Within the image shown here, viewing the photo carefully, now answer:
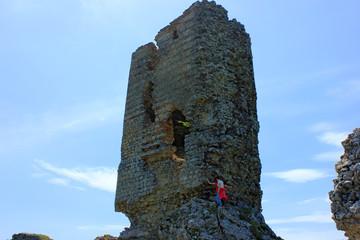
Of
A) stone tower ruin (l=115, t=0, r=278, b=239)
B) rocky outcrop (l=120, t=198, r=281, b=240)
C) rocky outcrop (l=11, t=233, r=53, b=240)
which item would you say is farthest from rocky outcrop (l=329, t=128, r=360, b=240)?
rocky outcrop (l=11, t=233, r=53, b=240)

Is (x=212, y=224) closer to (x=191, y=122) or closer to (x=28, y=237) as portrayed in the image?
(x=191, y=122)

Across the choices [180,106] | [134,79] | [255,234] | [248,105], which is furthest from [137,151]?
[255,234]

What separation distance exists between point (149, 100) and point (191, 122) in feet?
7.04

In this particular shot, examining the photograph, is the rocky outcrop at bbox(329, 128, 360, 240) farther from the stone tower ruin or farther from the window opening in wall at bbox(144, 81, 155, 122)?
the window opening in wall at bbox(144, 81, 155, 122)

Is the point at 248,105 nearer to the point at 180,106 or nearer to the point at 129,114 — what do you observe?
the point at 180,106

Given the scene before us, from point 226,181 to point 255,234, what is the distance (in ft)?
4.94

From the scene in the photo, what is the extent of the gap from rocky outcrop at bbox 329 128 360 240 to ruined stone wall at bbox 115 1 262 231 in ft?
6.23

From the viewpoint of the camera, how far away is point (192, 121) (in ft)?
27.7

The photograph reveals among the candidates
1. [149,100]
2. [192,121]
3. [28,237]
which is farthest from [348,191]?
[28,237]

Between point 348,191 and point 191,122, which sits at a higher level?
point 191,122

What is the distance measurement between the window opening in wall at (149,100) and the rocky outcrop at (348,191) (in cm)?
531

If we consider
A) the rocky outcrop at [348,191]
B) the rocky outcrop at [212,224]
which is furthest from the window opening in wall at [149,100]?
the rocky outcrop at [348,191]

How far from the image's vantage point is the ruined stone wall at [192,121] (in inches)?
318

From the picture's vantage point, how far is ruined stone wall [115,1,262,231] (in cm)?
809
